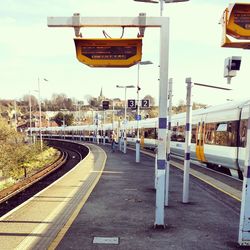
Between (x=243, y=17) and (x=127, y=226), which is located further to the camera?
(x=127, y=226)

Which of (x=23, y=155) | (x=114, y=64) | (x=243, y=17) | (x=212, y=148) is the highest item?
(x=243, y=17)

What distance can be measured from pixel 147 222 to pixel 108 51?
4052 mm

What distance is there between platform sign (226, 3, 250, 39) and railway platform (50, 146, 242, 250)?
4035 millimetres

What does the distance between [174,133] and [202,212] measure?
63.4 ft

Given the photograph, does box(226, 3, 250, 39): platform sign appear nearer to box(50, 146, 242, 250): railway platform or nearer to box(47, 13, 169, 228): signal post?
box(47, 13, 169, 228): signal post

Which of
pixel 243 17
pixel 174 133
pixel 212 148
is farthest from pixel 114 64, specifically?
pixel 174 133

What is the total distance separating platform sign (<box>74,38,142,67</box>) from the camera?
282 inches

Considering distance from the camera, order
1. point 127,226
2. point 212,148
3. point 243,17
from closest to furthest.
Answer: point 243,17
point 127,226
point 212,148

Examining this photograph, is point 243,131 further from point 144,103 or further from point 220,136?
point 144,103

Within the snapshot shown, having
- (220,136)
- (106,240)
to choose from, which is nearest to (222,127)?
(220,136)

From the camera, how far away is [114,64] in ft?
23.9

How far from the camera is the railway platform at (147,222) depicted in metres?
6.70

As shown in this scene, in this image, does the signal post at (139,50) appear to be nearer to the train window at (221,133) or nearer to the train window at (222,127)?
the train window at (221,133)

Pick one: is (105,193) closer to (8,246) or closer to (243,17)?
(8,246)
